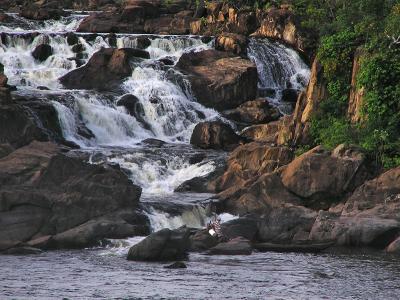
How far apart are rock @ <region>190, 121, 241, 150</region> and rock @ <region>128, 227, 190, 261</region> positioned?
19729mm

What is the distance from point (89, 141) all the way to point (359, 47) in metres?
17.3

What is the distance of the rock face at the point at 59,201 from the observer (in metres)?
36.2

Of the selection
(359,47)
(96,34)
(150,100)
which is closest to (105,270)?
(359,47)

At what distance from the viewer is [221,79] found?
6200 centimetres

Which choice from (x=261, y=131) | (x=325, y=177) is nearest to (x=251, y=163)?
(x=325, y=177)

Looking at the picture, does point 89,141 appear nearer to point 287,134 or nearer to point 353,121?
point 287,134

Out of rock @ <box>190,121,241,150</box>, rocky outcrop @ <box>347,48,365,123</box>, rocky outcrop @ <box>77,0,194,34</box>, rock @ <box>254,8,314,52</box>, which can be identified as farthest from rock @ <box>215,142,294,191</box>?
rocky outcrop @ <box>77,0,194,34</box>

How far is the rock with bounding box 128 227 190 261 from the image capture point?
1312 inches

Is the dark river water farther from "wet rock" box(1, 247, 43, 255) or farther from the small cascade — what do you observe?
the small cascade

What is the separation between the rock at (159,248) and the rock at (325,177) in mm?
9739

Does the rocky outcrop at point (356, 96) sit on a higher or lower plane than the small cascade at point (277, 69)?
lower

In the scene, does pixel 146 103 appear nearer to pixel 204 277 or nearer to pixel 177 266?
pixel 177 266

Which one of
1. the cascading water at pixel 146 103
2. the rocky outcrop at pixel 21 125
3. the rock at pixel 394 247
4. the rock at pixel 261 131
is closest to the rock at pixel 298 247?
the rock at pixel 394 247

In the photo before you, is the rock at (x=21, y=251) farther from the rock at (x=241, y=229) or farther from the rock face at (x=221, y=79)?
the rock face at (x=221, y=79)
